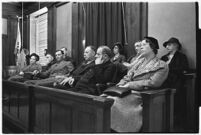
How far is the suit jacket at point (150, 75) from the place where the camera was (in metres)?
1.39

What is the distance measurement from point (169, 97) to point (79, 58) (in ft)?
5.34

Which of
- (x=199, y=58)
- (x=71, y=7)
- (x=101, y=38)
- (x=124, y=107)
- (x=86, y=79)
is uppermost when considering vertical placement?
(x=71, y=7)

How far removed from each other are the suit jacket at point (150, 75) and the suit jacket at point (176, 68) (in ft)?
0.40

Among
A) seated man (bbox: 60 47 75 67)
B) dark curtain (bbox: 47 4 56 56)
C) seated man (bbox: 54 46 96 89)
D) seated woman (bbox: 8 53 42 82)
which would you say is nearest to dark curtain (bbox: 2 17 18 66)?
seated woman (bbox: 8 53 42 82)

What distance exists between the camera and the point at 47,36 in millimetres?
2475

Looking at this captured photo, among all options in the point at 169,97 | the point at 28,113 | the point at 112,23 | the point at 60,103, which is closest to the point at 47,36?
the point at 112,23

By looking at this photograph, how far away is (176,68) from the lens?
1.70m

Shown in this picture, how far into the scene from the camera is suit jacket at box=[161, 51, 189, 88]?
1.50 m

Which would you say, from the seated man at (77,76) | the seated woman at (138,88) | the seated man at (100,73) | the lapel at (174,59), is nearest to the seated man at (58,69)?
the seated man at (77,76)

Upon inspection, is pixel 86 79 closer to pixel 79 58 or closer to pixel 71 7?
pixel 79 58

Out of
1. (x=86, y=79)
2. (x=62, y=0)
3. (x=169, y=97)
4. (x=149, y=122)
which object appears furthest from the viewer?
(x=62, y=0)

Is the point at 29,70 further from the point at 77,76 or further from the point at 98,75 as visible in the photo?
the point at 98,75

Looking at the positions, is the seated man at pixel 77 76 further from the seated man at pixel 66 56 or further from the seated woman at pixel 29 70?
the seated man at pixel 66 56

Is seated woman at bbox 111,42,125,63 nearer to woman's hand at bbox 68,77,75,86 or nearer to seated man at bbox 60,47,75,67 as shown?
woman's hand at bbox 68,77,75,86
